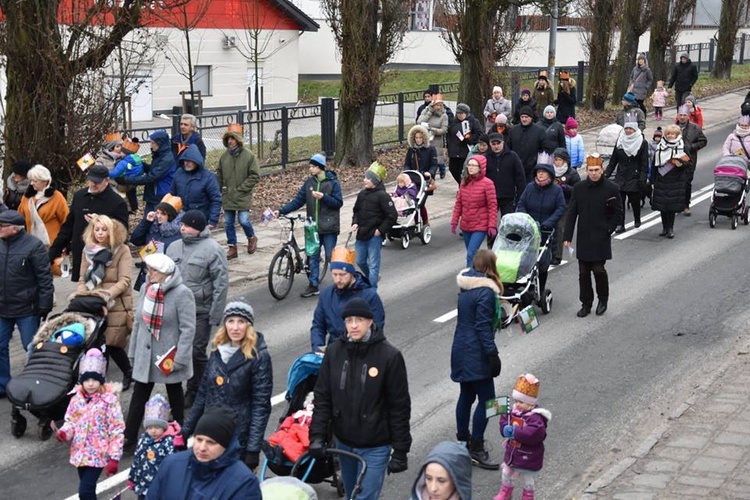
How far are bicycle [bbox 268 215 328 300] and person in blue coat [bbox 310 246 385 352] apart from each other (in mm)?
5333

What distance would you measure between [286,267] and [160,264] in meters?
5.41

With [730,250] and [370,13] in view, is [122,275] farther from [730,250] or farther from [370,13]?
[370,13]

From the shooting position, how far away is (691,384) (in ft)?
39.4

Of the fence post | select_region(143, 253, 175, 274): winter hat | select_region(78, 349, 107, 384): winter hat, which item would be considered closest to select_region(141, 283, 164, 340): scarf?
select_region(143, 253, 175, 274): winter hat

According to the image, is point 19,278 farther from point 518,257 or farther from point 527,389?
point 518,257

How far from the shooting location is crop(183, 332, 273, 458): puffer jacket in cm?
866

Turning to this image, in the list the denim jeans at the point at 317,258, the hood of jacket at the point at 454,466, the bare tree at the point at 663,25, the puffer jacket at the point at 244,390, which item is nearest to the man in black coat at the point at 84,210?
the denim jeans at the point at 317,258

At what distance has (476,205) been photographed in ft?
49.5

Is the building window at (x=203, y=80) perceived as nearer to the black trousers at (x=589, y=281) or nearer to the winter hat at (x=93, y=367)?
the black trousers at (x=589, y=281)

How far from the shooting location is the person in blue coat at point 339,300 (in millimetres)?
9492

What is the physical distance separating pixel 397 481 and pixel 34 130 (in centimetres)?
963

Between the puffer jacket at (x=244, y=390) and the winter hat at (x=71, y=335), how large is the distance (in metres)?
2.09

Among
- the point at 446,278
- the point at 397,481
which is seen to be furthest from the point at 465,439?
the point at 446,278

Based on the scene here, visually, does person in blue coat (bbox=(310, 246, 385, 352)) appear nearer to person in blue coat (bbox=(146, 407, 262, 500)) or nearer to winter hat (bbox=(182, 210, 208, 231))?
winter hat (bbox=(182, 210, 208, 231))
